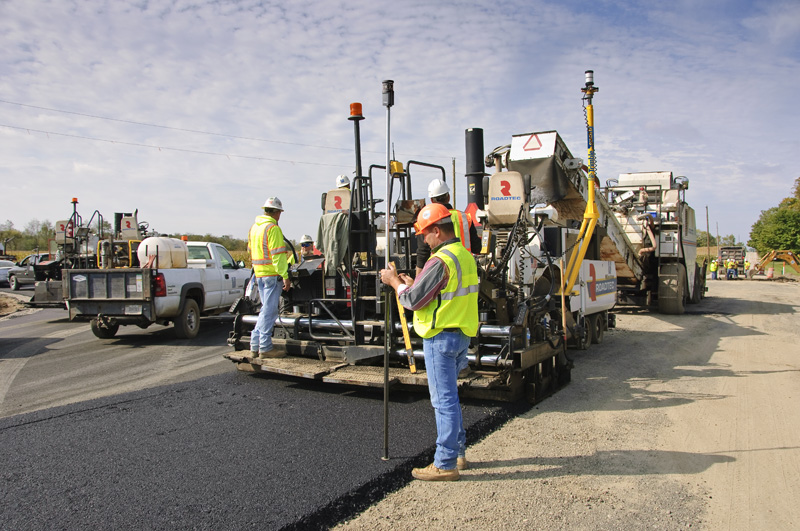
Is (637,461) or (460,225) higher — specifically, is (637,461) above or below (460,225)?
below

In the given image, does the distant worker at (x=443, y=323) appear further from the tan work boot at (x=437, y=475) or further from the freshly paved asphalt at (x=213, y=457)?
the freshly paved asphalt at (x=213, y=457)

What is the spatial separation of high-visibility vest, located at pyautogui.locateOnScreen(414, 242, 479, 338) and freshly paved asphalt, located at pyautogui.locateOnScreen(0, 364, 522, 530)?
1.09m

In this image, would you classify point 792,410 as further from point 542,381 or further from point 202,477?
point 202,477

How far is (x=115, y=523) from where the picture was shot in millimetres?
3236

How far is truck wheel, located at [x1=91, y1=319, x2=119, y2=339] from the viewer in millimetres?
10755

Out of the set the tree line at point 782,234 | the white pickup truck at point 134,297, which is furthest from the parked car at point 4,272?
the tree line at point 782,234

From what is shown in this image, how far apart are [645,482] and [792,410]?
2963 mm

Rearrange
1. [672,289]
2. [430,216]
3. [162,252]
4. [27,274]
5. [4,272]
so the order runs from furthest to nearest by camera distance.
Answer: [4,272] < [27,274] < [672,289] < [162,252] < [430,216]

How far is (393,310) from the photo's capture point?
5996 millimetres

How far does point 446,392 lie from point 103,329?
30.7ft

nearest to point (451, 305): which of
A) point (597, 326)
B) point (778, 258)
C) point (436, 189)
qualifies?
point (436, 189)

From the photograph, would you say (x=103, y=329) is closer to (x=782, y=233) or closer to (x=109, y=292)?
(x=109, y=292)

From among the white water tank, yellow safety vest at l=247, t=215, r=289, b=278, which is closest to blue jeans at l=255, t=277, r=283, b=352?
yellow safety vest at l=247, t=215, r=289, b=278

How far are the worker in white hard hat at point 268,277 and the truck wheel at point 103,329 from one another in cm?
558
